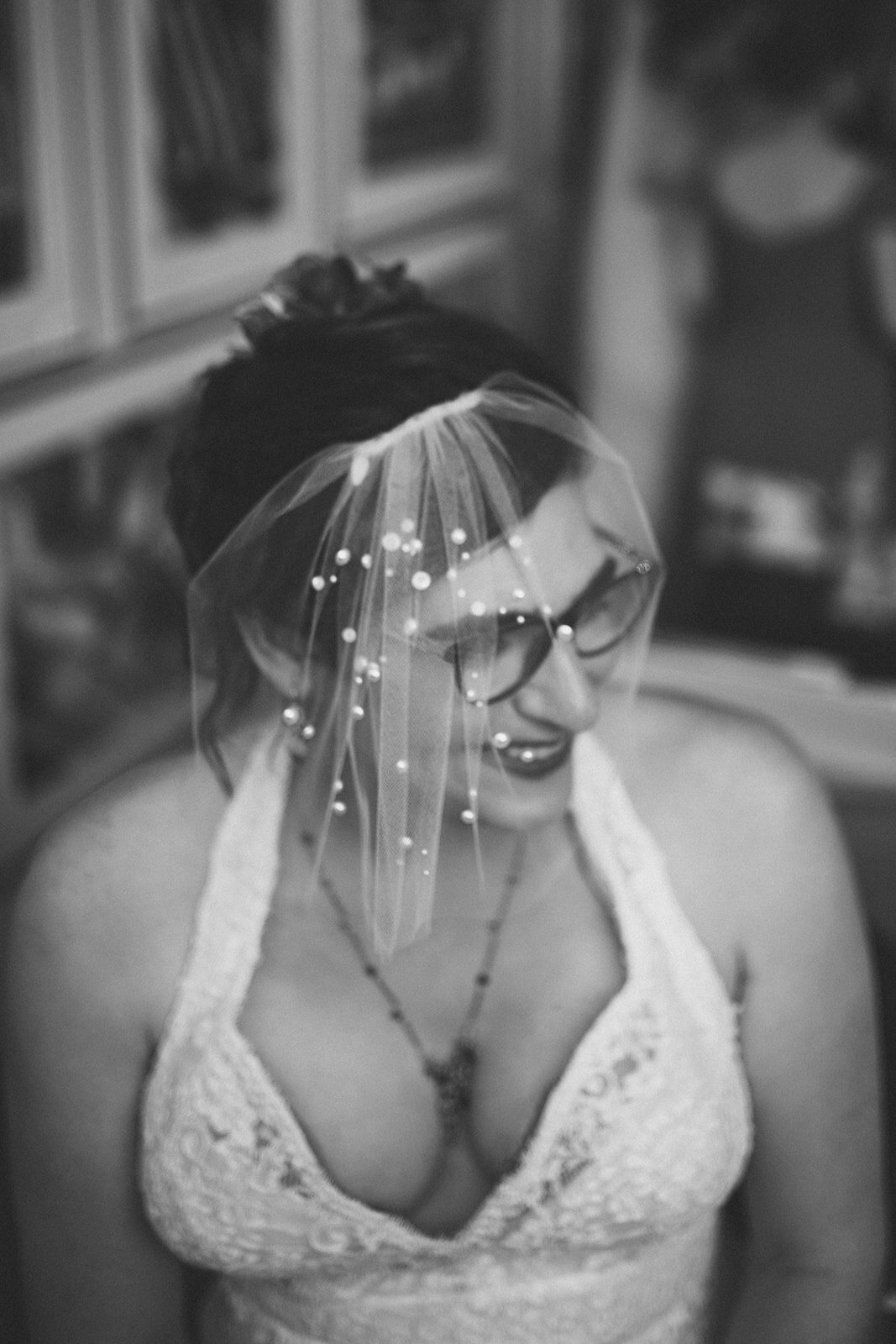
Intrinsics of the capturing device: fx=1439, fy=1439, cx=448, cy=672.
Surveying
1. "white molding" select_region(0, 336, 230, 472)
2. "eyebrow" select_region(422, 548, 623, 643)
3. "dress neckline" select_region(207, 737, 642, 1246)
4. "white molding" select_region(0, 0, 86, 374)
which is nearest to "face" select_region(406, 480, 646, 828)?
"eyebrow" select_region(422, 548, 623, 643)

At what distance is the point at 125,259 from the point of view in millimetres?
1675

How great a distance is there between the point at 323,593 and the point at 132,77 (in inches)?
33.4

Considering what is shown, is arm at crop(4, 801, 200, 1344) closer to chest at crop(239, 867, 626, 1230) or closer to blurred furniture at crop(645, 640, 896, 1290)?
chest at crop(239, 867, 626, 1230)

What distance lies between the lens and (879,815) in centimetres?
171

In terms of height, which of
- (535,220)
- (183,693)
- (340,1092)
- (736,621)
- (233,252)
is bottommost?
(736,621)

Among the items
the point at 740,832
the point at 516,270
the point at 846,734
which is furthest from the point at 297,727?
the point at 516,270

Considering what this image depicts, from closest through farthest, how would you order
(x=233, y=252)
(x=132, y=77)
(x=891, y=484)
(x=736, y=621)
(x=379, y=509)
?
1. (x=379, y=509)
2. (x=132, y=77)
3. (x=233, y=252)
4. (x=891, y=484)
5. (x=736, y=621)

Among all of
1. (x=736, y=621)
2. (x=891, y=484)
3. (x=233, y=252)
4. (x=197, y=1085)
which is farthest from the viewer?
(x=736, y=621)

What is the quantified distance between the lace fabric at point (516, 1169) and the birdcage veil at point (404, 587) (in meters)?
0.15

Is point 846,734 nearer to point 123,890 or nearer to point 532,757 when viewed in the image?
point 532,757

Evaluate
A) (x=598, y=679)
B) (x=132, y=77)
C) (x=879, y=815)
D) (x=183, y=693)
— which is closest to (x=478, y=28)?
(x=132, y=77)

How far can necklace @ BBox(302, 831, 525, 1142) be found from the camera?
1183 mm

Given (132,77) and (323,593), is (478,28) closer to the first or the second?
(132,77)

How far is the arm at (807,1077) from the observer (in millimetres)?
1201
